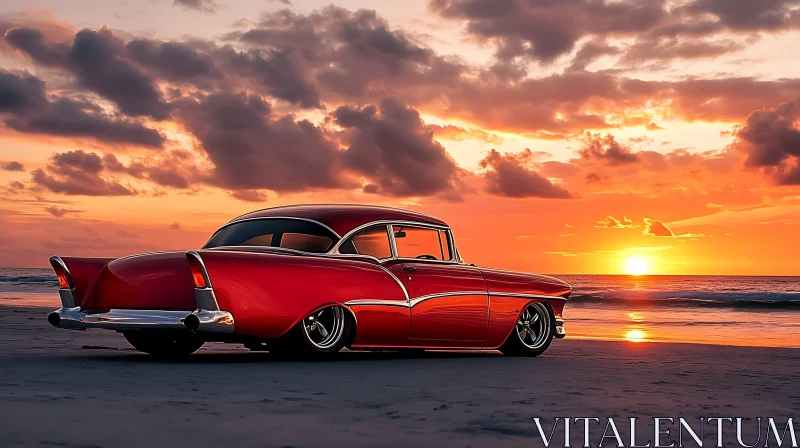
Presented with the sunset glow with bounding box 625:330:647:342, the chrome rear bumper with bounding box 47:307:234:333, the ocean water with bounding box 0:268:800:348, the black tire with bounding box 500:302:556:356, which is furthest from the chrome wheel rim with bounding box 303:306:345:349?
the sunset glow with bounding box 625:330:647:342

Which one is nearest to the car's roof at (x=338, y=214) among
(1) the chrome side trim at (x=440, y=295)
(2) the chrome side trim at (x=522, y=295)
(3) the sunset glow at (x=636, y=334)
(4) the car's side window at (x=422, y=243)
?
(4) the car's side window at (x=422, y=243)

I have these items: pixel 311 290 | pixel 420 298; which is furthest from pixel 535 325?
pixel 311 290

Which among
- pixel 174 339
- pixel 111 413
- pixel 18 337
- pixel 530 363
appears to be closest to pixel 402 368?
pixel 530 363

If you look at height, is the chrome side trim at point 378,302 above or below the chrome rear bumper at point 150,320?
above

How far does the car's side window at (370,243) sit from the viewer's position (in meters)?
9.73

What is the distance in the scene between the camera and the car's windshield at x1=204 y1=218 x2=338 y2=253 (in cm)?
959

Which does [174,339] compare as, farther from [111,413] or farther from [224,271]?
[111,413]

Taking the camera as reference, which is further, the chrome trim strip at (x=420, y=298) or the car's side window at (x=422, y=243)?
the car's side window at (x=422, y=243)

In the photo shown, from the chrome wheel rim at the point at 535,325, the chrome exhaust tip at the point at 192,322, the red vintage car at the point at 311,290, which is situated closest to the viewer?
the chrome exhaust tip at the point at 192,322

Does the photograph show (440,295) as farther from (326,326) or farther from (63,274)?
(63,274)

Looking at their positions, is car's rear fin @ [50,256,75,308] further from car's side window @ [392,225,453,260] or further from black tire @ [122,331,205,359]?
car's side window @ [392,225,453,260]

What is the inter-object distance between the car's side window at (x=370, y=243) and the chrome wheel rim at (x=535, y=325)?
2.20 metres

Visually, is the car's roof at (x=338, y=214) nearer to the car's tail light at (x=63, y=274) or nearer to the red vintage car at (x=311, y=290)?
the red vintage car at (x=311, y=290)

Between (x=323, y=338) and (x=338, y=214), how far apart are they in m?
1.25
